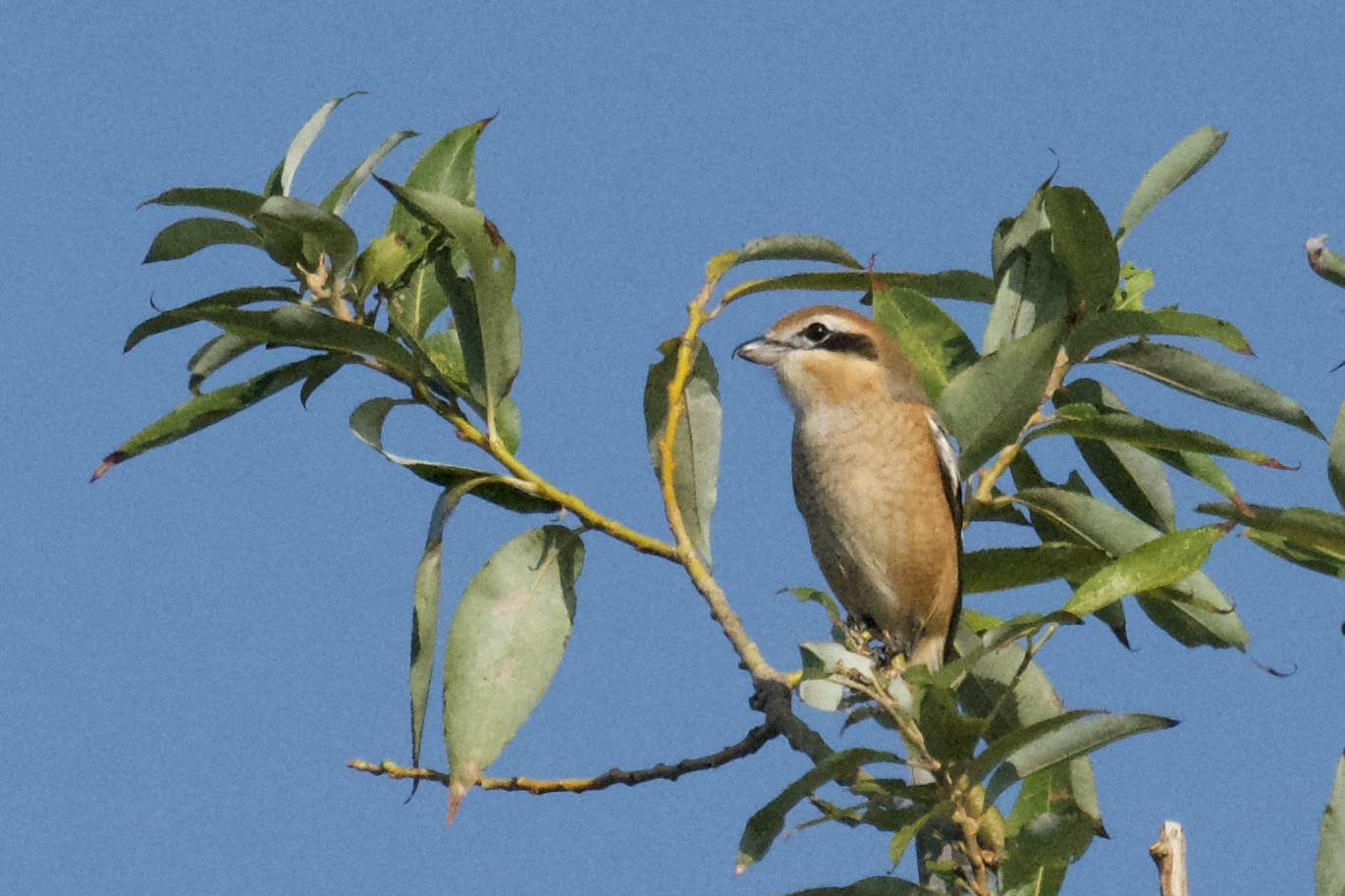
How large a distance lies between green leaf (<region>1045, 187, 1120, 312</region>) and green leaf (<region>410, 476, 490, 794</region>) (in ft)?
5.54

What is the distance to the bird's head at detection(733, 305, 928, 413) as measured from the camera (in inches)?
229

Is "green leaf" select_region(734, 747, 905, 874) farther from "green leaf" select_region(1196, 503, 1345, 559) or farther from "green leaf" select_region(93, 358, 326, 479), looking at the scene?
"green leaf" select_region(93, 358, 326, 479)

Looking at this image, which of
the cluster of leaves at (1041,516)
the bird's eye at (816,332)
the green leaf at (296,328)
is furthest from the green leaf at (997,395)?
the bird's eye at (816,332)

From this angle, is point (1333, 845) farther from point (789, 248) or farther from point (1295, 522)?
point (789, 248)

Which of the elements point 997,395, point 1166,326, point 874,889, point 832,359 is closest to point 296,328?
point 997,395

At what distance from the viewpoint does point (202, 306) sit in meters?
3.58

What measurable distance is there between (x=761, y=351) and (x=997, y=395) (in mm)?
2611

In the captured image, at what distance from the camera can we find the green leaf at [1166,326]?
147 inches

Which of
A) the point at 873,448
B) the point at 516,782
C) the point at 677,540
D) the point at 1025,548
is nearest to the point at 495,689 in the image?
the point at 516,782

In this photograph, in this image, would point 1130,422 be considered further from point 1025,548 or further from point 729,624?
point 729,624

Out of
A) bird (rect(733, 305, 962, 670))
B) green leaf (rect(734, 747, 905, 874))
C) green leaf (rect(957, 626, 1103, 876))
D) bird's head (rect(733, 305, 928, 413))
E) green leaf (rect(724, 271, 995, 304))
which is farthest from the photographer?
bird's head (rect(733, 305, 928, 413))

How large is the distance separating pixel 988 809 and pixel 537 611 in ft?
4.07

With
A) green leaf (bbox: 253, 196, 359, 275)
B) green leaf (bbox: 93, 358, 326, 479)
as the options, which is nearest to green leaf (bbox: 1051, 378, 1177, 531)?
green leaf (bbox: 253, 196, 359, 275)

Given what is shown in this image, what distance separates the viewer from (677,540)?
3.74 metres
